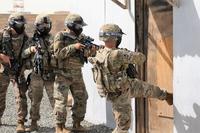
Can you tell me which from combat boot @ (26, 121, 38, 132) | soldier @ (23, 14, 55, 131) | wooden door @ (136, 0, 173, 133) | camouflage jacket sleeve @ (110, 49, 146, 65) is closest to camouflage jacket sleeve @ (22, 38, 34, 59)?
soldier @ (23, 14, 55, 131)

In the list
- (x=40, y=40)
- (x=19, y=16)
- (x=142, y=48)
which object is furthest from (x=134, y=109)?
(x=19, y=16)

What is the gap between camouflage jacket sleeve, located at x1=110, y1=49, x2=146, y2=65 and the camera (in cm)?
597

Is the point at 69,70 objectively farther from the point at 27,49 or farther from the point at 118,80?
the point at 118,80

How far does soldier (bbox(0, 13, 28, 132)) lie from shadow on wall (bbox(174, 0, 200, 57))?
122 inches

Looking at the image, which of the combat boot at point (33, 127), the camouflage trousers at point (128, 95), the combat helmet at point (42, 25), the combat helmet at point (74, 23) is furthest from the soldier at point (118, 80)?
the combat boot at point (33, 127)

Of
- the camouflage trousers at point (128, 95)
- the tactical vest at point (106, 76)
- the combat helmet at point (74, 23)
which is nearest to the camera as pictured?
the tactical vest at point (106, 76)

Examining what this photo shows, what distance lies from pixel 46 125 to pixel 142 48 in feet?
8.63

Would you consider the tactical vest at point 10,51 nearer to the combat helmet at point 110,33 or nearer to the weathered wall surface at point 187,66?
the combat helmet at point 110,33

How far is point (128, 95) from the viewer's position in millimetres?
6262

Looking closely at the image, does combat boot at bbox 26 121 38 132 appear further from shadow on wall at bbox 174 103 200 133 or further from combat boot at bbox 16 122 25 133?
shadow on wall at bbox 174 103 200 133

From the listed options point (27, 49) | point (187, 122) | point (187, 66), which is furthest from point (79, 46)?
point (187, 122)

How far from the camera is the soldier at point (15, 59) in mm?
8109

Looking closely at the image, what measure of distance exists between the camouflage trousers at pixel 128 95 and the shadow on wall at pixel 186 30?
0.55 meters

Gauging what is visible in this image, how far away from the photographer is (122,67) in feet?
20.1
